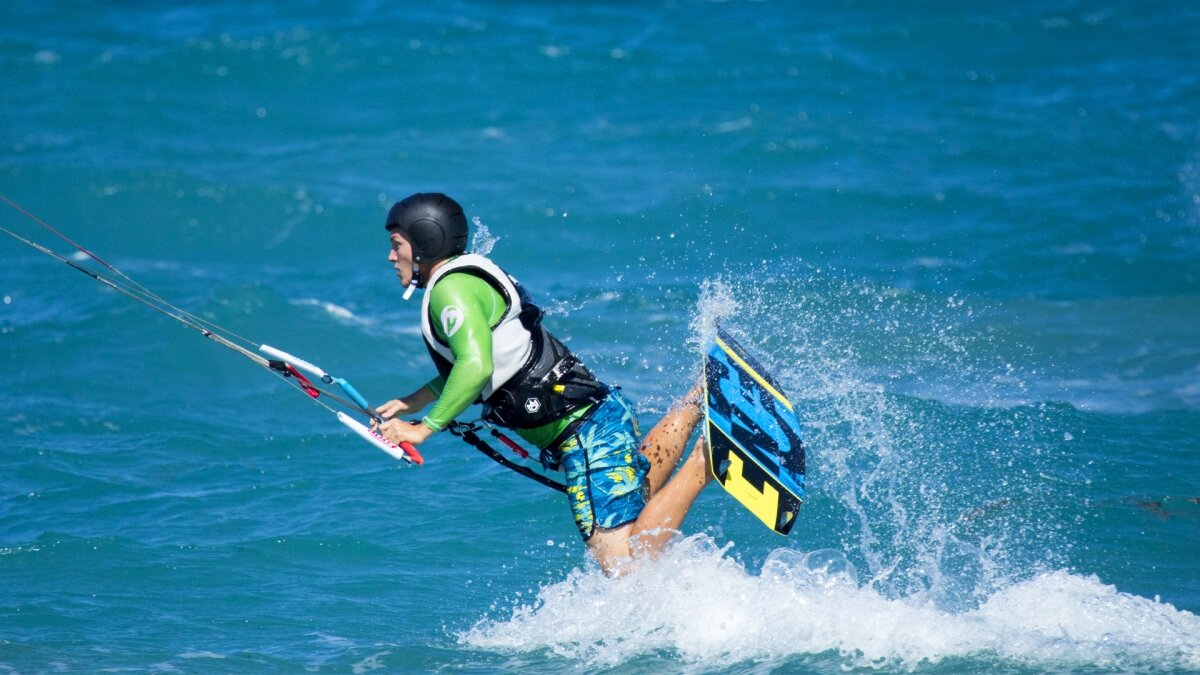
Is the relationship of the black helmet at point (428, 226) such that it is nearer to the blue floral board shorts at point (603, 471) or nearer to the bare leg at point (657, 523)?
the blue floral board shorts at point (603, 471)

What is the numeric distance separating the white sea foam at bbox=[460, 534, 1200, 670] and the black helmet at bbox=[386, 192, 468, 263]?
1.76 m

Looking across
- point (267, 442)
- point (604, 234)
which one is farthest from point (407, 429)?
point (604, 234)

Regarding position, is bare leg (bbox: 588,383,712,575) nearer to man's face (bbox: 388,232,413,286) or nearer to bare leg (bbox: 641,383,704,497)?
bare leg (bbox: 641,383,704,497)

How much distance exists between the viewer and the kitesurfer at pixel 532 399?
5.45 meters

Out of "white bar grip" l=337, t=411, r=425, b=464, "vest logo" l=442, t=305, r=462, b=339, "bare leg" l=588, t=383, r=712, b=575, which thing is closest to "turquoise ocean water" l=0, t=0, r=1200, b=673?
"bare leg" l=588, t=383, r=712, b=575

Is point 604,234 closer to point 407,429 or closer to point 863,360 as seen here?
point 863,360

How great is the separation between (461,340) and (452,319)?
3.8 inches

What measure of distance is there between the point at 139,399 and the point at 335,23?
12.5 metres

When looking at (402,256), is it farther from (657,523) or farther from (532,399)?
(657,523)

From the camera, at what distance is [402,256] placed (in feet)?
18.4

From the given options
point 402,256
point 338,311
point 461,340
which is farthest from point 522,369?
point 338,311

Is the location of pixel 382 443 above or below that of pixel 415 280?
below

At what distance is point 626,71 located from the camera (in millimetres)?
19344

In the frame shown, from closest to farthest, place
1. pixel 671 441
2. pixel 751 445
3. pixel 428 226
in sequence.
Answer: pixel 428 226
pixel 751 445
pixel 671 441
